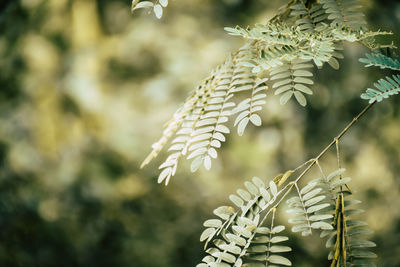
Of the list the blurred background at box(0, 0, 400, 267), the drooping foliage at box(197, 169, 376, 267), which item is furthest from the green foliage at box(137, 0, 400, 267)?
the blurred background at box(0, 0, 400, 267)

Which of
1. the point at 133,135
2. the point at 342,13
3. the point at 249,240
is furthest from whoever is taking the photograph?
the point at 133,135

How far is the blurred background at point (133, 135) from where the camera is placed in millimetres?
1612

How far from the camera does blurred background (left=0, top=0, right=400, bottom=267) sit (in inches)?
63.5

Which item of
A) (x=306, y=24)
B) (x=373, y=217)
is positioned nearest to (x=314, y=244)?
(x=373, y=217)

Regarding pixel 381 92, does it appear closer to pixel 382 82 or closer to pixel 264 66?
pixel 382 82

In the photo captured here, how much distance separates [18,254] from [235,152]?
1154 millimetres

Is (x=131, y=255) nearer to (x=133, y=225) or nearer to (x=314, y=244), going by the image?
(x=133, y=225)

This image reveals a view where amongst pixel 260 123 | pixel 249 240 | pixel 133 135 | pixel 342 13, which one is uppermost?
pixel 133 135

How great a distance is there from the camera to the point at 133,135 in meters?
1.68

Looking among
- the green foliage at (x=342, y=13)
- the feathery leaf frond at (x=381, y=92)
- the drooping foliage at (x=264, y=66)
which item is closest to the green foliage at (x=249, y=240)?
the drooping foliage at (x=264, y=66)

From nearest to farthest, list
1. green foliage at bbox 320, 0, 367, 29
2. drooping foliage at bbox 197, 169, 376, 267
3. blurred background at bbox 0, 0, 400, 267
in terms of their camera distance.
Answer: drooping foliage at bbox 197, 169, 376, 267, green foliage at bbox 320, 0, 367, 29, blurred background at bbox 0, 0, 400, 267

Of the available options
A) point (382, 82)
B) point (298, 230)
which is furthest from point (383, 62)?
point (298, 230)

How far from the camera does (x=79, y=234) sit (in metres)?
1.66

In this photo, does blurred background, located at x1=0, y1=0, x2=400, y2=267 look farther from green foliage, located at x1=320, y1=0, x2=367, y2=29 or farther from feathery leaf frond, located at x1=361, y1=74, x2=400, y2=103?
feathery leaf frond, located at x1=361, y1=74, x2=400, y2=103
